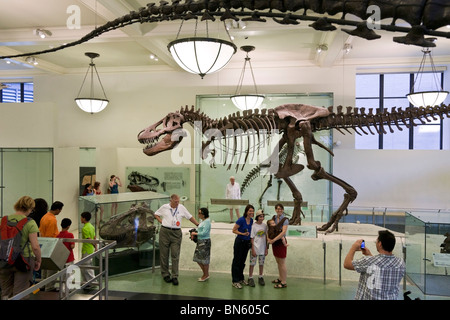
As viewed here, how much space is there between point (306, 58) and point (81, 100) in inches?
244

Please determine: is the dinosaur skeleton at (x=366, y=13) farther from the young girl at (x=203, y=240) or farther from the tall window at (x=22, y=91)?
the tall window at (x=22, y=91)

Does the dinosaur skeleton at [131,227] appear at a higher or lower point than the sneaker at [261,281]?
higher

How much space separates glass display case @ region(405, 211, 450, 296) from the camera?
470cm

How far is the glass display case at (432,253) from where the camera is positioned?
4699mm

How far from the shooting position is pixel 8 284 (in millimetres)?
3590

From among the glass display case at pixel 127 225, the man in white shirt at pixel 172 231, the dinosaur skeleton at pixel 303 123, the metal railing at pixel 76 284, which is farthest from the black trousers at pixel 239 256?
the metal railing at pixel 76 284

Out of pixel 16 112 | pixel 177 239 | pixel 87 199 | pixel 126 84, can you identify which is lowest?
pixel 177 239

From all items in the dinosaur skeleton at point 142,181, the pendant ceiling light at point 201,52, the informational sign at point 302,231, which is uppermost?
the pendant ceiling light at point 201,52

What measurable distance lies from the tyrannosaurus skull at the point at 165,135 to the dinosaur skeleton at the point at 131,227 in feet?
3.73

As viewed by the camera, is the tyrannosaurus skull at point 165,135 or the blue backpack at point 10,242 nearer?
the blue backpack at point 10,242

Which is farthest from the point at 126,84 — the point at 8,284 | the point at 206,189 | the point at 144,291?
the point at 8,284

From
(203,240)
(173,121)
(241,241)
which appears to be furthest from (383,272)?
(173,121)
